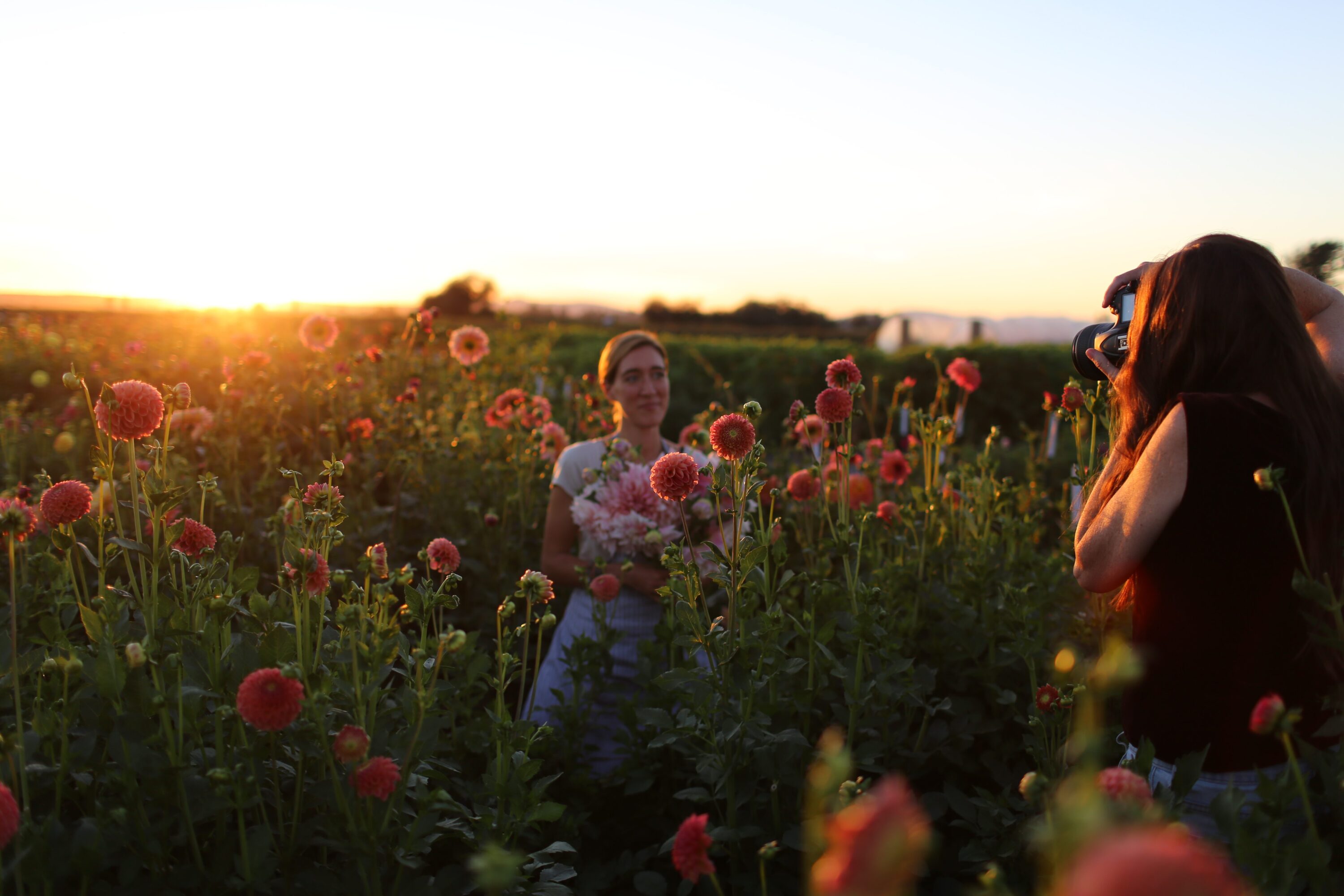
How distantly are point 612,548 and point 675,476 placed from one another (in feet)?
3.05

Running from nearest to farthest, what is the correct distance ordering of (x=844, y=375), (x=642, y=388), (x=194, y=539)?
(x=194, y=539) < (x=844, y=375) < (x=642, y=388)

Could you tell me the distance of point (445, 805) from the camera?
1372mm

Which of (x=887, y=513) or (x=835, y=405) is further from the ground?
(x=835, y=405)

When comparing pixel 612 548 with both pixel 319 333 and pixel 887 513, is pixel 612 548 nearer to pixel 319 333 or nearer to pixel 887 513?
pixel 887 513

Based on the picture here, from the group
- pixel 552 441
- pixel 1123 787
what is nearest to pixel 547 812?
pixel 1123 787

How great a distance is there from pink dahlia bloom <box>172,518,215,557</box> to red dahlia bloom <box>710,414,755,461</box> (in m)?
1.00

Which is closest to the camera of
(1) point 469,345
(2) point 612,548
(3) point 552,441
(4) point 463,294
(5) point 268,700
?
(5) point 268,700

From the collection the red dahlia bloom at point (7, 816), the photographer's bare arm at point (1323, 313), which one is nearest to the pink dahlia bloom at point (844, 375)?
the photographer's bare arm at point (1323, 313)

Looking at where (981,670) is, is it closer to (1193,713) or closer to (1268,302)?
(1193,713)

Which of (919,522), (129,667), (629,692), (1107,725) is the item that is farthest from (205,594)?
(919,522)

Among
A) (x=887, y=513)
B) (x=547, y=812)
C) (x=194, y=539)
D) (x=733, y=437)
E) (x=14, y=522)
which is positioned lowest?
(x=547, y=812)

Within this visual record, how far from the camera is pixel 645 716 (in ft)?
5.88

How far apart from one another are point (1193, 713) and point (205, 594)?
176cm

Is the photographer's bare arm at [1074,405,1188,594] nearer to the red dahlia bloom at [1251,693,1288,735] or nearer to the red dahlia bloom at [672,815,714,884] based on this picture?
the red dahlia bloom at [1251,693,1288,735]
